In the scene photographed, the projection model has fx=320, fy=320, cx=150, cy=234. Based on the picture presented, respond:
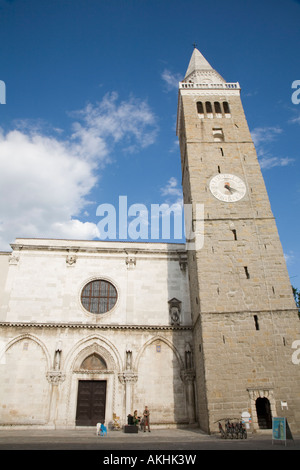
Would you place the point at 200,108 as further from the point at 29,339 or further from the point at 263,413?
the point at 263,413

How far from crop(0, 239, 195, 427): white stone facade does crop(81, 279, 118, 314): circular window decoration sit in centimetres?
40

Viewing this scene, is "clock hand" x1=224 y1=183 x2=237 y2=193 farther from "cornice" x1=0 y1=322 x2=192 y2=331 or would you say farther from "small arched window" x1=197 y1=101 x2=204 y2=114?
"cornice" x1=0 y1=322 x2=192 y2=331

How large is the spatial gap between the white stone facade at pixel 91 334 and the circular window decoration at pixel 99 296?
0.40 m

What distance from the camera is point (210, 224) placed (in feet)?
64.8

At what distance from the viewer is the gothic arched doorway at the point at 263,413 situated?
15.1 m

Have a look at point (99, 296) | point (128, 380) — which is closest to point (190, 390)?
point (128, 380)

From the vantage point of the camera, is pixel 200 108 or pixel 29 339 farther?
pixel 200 108

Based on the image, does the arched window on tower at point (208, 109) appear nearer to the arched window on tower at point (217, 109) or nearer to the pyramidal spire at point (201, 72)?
the arched window on tower at point (217, 109)

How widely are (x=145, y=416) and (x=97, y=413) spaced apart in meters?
3.31

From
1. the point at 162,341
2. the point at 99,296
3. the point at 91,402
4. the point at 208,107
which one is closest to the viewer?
the point at 91,402

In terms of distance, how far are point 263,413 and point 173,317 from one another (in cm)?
787

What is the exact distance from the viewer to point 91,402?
62.6 ft

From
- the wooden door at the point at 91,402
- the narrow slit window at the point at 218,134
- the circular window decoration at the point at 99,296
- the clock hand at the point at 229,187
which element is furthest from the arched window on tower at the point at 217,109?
the wooden door at the point at 91,402

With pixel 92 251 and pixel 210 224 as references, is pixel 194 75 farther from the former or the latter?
pixel 92 251
